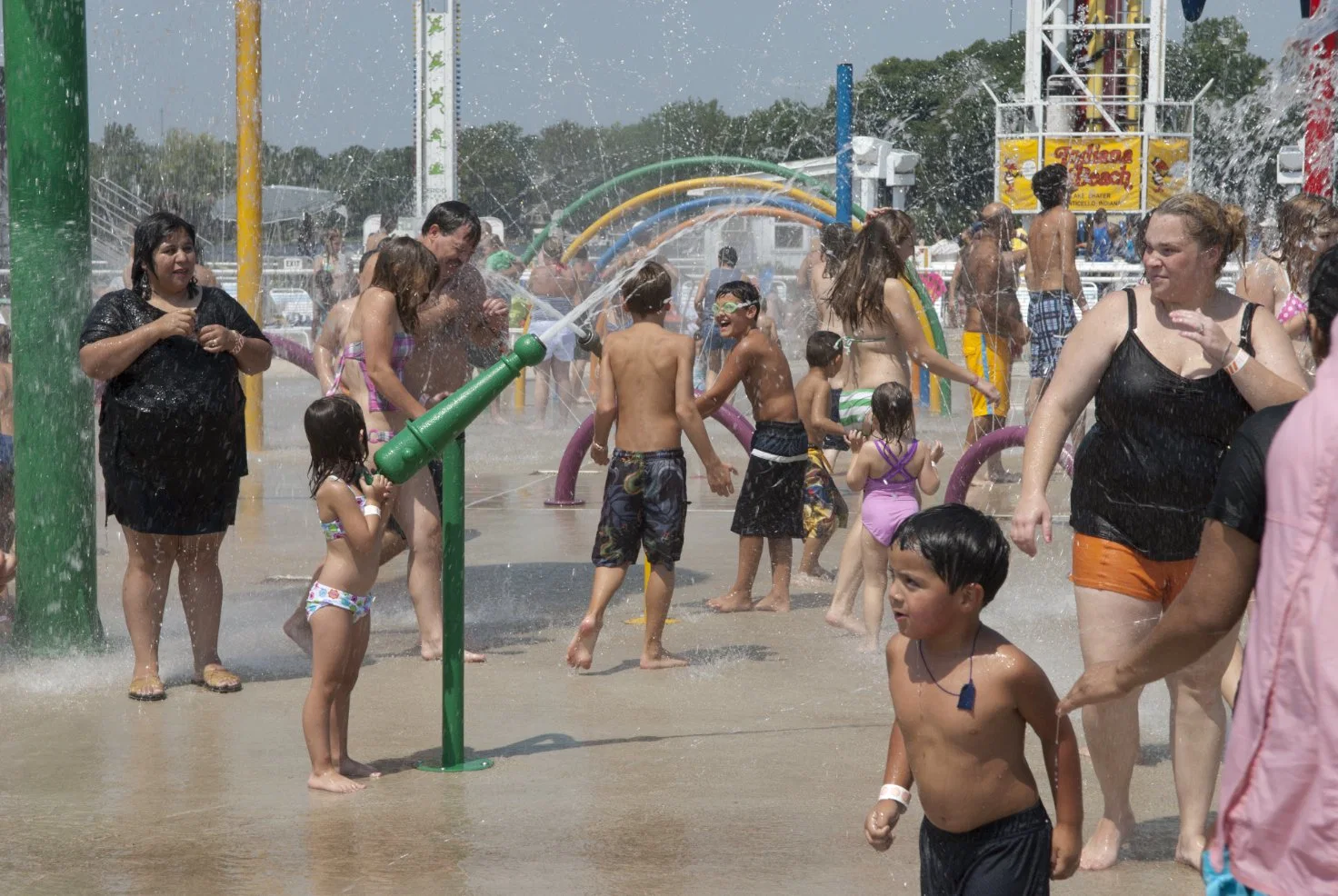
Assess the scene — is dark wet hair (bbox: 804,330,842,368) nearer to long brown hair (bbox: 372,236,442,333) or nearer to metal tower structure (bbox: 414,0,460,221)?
long brown hair (bbox: 372,236,442,333)

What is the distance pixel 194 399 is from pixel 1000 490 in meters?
6.48

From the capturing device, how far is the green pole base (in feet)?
16.4

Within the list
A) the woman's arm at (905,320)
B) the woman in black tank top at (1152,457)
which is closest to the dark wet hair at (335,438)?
the woman in black tank top at (1152,457)

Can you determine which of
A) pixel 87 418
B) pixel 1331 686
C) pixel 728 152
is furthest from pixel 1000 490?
pixel 728 152

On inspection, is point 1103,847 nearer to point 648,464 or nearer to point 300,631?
point 648,464

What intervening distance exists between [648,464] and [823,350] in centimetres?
164

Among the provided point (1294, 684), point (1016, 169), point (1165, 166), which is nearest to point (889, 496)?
point (1294, 684)

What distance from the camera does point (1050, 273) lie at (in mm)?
11164

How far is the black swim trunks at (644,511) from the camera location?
639cm

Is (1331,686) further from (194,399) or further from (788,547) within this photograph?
(788,547)

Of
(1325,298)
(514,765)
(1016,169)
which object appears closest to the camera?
(1325,298)

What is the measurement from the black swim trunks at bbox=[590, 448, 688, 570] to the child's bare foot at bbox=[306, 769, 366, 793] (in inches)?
71.2

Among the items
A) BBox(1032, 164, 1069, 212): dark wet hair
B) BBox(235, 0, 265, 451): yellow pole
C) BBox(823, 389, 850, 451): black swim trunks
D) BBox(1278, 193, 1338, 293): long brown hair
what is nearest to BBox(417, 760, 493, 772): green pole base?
BBox(823, 389, 850, 451): black swim trunks

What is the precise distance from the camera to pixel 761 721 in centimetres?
562
